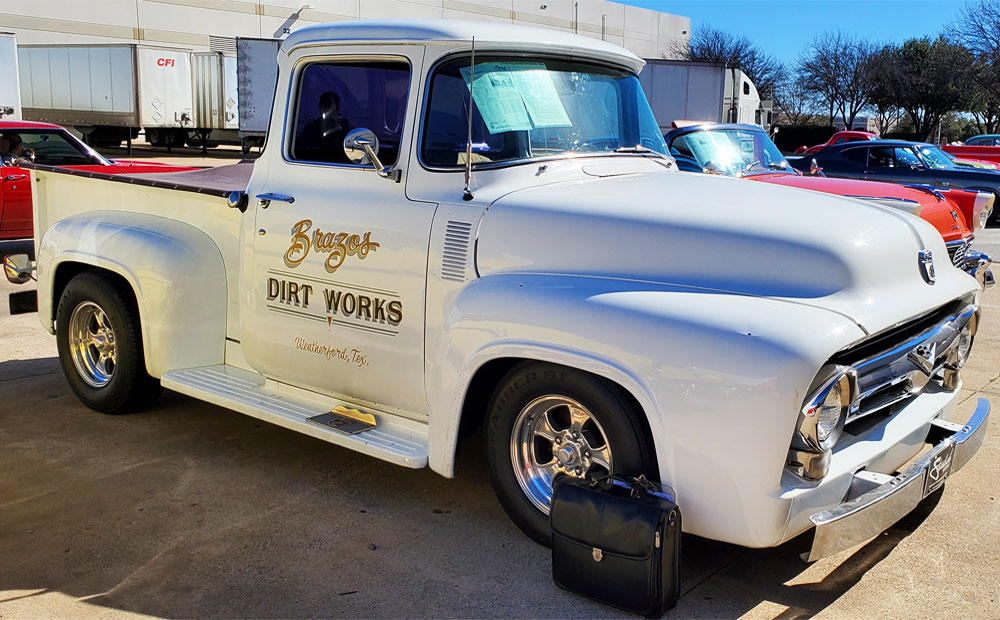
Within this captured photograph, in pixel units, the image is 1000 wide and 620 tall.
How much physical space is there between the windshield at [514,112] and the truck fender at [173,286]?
5.09ft

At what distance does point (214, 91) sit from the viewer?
97.0 feet

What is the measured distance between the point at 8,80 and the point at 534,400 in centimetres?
2024

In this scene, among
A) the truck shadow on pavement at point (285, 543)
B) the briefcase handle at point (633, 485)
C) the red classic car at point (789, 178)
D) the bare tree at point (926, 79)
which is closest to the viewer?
the briefcase handle at point (633, 485)

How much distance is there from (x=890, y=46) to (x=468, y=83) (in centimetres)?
5202

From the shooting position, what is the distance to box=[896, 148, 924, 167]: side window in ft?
47.1

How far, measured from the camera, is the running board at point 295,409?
3932mm

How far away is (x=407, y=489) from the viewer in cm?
448

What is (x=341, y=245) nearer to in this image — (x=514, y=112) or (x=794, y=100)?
(x=514, y=112)

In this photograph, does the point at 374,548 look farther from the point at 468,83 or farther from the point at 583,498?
the point at 468,83

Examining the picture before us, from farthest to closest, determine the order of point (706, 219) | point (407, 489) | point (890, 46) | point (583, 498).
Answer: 1. point (890, 46)
2. point (407, 489)
3. point (706, 219)
4. point (583, 498)

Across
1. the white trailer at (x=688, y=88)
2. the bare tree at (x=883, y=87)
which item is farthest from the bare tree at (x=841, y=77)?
the white trailer at (x=688, y=88)

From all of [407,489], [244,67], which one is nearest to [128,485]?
[407,489]

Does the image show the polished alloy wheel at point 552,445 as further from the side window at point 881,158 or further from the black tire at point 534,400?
the side window at point 881,158

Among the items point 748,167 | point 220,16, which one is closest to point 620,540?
point 748,167
